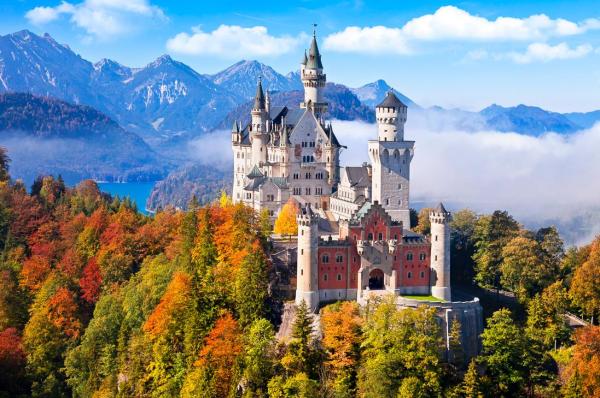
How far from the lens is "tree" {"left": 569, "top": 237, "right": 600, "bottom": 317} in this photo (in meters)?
79.1

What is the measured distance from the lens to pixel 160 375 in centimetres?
7519

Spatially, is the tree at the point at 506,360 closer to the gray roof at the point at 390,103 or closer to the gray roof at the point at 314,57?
the gray roof at the point at 390,103

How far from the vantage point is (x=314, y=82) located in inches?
4567

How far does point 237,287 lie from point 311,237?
26.6 ft

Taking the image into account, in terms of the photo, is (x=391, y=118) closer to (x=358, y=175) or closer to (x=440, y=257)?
(x=358, y=175)

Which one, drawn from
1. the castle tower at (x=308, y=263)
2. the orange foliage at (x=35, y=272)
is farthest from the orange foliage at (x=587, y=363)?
the orange foliage at (x=35, y=272)

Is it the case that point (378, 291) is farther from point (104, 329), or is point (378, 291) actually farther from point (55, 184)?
point (55, 184)

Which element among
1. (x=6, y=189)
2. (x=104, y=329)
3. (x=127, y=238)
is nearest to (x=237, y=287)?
(x=104, y=329)

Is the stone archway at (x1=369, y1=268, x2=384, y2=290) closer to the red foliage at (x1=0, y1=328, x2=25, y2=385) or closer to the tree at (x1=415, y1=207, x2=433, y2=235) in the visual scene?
the tree at (x1=415, y1=207, x2=433, y2=235)

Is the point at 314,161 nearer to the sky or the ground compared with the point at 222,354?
nearer to the sky

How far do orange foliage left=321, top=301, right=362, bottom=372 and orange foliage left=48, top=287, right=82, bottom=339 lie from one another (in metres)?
31.9

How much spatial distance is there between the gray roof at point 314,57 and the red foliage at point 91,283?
41.2 m

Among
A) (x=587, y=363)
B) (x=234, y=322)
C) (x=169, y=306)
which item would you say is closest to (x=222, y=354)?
(x=234, y=322)

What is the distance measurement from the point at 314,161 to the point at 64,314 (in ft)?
124
